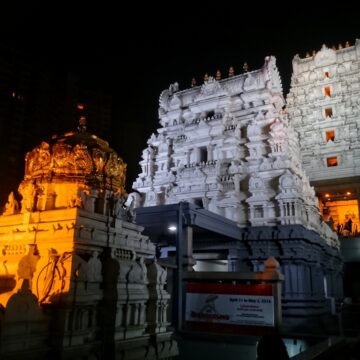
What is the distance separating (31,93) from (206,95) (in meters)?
31.8

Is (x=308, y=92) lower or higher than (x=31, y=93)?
lower

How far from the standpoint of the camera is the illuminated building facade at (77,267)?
715cm

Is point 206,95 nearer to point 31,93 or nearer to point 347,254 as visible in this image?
point 347,254

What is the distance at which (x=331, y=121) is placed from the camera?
129 feet

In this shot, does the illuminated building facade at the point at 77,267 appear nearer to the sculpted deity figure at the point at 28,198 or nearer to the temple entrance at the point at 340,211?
the sculpted deity figure at the point at 28,198

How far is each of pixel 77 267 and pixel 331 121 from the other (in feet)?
122

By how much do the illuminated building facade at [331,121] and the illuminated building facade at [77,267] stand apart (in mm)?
31436

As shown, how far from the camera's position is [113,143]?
2206 inches

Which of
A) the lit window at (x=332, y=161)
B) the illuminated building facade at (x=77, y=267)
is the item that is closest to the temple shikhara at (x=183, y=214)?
the illuminated building facade at (x=77, y=267)

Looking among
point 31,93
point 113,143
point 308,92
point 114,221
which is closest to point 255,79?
point 308,92

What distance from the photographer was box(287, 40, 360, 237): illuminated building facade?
37.4 meters

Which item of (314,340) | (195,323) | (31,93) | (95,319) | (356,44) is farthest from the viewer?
(31,93)

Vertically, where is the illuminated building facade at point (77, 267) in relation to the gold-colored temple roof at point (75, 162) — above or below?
below

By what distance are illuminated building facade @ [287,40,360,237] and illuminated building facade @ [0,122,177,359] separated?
31436 mm
